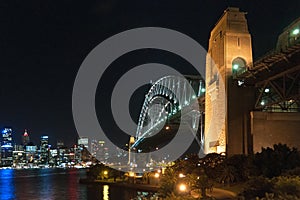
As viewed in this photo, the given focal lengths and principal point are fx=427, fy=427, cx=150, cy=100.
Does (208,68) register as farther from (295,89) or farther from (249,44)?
(295,89)

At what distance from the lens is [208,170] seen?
29.1 m

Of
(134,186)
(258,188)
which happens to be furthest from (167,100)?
(258,188)

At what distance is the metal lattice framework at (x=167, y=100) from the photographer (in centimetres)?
5577

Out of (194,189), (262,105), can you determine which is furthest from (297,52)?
(194,189)

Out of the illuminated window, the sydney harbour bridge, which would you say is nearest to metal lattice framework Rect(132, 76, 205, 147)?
the sydney harbour bridge

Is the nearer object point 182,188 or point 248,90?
point 182,188

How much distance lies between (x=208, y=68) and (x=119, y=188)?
1417cm

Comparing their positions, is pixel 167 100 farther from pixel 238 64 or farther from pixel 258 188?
pixel 258 188

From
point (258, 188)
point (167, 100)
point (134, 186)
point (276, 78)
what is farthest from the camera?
point (167, 100)

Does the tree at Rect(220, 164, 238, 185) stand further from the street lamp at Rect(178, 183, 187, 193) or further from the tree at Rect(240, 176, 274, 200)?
the tree at Rect(240, 176, 274, 200)

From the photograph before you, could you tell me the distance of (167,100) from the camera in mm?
71812

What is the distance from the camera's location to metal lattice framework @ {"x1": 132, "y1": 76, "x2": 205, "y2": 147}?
55772 millimetres

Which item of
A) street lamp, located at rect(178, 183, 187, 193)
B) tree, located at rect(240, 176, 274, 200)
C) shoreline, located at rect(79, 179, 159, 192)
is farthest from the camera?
shoreline, located at rect(79, 179, 159, 192)

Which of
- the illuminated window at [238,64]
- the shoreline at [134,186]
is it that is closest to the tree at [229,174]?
the illuminated window at [238,64]
